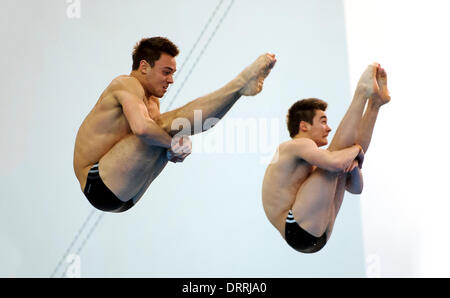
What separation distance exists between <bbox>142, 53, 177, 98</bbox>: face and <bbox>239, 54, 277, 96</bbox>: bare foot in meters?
0.42

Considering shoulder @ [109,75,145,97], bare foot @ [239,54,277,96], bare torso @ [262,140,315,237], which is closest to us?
bare foot @ [239,54,277,96]

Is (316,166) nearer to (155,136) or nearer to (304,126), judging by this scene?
(304,126)

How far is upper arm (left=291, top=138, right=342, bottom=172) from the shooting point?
287 cm

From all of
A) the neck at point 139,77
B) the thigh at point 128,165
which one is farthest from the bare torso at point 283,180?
the neck at point 139,77

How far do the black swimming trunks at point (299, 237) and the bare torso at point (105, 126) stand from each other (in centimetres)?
86

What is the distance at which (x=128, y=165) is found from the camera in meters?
2.82

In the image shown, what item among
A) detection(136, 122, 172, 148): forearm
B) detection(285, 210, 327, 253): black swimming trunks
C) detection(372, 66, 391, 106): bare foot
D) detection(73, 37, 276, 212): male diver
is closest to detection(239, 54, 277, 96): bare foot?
detection(73, 37, 276, 212): male diver

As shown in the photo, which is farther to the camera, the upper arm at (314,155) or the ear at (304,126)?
the ear at (304,126)

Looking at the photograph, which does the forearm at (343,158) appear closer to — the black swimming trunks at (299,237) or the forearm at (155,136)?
the black swimming trunks at (299,237)

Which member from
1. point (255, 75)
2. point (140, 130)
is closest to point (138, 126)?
point (140, 130)

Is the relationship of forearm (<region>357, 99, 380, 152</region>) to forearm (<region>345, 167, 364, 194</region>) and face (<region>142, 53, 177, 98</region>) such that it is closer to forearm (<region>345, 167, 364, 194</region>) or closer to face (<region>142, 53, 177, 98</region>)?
forearm (<region>345, 167, 364, 194</region>)

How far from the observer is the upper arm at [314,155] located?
2.87 m

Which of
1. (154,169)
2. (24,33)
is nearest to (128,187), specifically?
(154,169)
